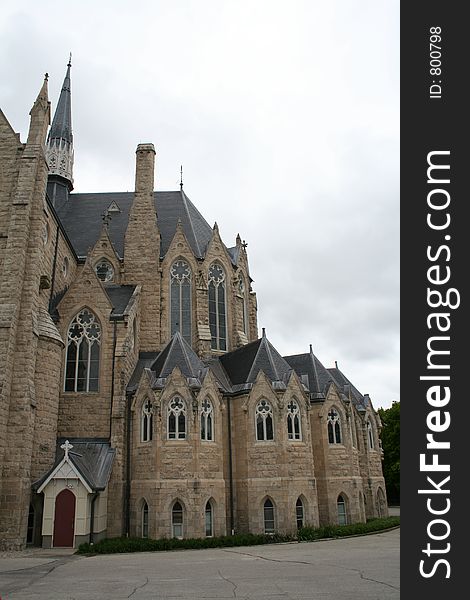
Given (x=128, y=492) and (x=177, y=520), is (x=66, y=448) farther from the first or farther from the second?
(x=177, y=520)

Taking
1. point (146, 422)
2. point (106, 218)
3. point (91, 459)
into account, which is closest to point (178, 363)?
point (146, 422)

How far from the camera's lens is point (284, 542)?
75.0 feet

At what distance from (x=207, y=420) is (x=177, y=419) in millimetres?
1630

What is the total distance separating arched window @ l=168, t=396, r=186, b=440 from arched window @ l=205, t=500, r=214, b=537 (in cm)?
341

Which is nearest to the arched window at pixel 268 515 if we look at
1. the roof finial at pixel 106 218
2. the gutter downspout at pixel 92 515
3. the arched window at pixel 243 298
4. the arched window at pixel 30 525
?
the gutter downspout at pixel 92 515

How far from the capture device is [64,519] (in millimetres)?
22109

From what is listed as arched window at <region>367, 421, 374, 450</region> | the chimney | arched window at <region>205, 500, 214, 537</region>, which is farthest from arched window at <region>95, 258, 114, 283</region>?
arched window at <region>367, 421, 374, 450</region>

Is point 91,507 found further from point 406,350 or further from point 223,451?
point 406,350

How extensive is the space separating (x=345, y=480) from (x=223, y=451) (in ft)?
23.3

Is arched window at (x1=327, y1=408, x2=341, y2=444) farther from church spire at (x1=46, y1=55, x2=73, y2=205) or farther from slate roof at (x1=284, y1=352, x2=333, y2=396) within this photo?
church spire at (x1=46, y1=55, x2=73, y2=205)

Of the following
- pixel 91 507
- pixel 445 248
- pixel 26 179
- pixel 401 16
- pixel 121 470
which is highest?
pixel 26 179

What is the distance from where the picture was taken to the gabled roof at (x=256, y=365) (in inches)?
1067

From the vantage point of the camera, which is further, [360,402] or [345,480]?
[360,402]

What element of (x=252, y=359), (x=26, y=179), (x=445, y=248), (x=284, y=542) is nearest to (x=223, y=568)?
(x=284, y=542)
